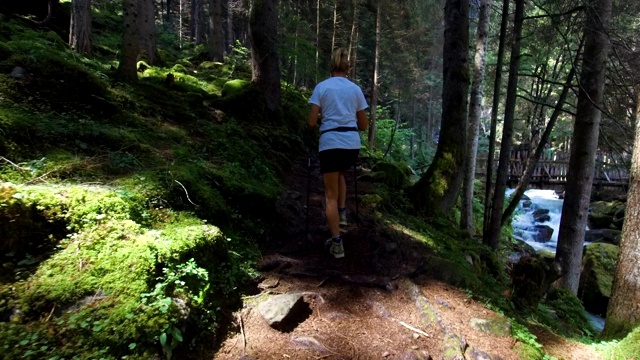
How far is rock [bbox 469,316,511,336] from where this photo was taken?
3144 millimetres

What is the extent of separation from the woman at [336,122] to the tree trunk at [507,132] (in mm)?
5557

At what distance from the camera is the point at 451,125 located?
6.66m

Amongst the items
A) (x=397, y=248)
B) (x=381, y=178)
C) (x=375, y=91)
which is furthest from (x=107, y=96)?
(x=375, y=91)

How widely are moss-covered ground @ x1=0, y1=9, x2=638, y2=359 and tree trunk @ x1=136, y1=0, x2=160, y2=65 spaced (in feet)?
6.81


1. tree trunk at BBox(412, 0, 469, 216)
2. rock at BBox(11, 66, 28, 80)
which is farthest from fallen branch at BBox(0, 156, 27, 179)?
tree trunk at BBox(412, 0, 469, 216)

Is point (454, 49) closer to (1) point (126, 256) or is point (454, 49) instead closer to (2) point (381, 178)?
(2) point (381, 178)

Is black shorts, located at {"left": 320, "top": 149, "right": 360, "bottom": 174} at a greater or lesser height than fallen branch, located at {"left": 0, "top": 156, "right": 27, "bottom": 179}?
greater

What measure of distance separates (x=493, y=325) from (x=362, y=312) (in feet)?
3.96

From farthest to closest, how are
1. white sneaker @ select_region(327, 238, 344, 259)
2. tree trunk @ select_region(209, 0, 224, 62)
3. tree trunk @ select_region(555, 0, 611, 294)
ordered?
tree trunk @ select_region(209, 0, 224, 62) → tree trunk @ select_region(555, 0, 611, 294) → white sneaker @ select_region(327, 238, 344, 259)

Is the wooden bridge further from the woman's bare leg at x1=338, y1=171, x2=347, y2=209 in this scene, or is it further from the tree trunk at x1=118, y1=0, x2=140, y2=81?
the tree trunk at x1=118, y1=0, x2=140, y2=81

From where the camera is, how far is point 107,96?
519 cm

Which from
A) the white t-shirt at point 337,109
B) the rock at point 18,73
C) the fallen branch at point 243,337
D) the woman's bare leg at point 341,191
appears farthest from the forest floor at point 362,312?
the rock at point 18,73

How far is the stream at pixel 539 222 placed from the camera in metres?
18.6

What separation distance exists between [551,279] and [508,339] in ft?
9.07
